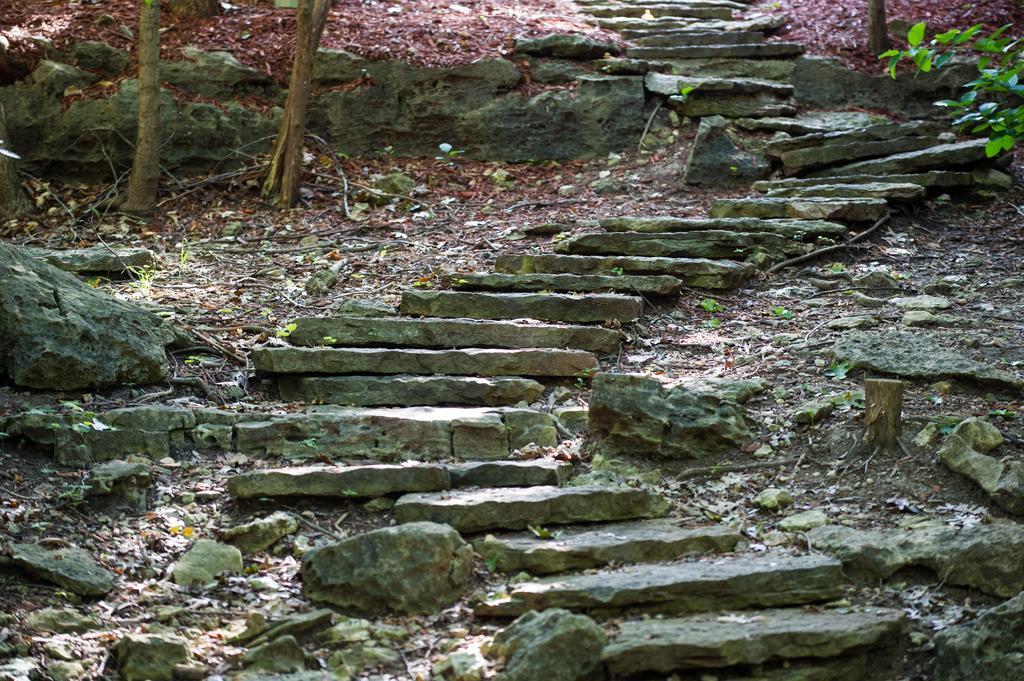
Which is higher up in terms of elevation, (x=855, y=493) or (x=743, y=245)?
(x=743, y=245)

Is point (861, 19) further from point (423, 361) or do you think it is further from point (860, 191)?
point (423, 361)

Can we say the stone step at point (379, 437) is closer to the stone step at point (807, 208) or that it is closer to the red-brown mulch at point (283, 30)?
the stone step at point (807, 208)

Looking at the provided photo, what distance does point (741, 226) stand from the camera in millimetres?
6961

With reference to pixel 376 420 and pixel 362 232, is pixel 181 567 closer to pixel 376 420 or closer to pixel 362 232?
pixel 376 420

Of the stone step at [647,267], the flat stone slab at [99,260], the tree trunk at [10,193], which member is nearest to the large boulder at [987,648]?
the stone step at [647,267]

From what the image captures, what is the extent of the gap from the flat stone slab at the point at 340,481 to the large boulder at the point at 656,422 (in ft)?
2.83

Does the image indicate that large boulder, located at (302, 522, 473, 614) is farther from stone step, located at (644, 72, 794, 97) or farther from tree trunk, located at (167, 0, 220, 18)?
tree trunk, located at (167, 0, 220, 18)

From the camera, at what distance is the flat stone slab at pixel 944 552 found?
11.5ft

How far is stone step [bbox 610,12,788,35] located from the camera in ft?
33.1

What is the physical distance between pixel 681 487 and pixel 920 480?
1023mm

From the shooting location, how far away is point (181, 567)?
11.8 feet

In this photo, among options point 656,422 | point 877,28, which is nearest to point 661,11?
point 877,28

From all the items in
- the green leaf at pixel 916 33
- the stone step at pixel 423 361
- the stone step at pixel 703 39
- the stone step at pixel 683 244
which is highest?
the green leaf at pixel 916 33

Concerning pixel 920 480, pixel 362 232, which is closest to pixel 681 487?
pixel 920 480
